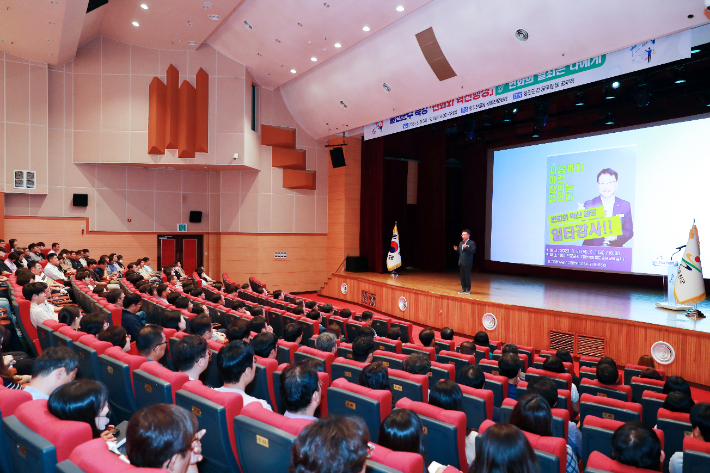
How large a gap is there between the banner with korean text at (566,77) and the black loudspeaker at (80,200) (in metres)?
8.57

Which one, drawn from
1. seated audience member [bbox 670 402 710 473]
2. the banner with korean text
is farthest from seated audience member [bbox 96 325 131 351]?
the banner with korean text

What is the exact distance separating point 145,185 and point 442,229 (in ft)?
29.0

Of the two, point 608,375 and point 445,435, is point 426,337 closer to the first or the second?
point 608,375

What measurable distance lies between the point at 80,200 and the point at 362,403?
12.4 meters

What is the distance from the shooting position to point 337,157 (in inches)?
520

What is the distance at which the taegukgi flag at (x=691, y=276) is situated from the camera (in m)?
6.78

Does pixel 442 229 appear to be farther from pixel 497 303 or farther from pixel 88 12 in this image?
pixel 88 12

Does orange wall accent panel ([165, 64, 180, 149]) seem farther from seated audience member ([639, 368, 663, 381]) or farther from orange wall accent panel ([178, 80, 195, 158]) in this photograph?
seated audience member ([639, 368, 663, 381])

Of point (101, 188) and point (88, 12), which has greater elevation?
point (88, 12)

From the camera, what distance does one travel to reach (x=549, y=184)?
430 inches

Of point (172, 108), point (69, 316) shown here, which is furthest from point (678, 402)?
point (172, 108)

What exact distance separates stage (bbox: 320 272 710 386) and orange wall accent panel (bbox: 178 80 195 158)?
18.4ft

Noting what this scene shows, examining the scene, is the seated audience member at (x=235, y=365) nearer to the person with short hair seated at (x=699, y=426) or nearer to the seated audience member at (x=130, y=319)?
the person with short hair seated at (x=699, y=426)

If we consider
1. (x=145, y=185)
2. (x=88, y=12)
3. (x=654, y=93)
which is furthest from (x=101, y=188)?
(x=654, y=93)
